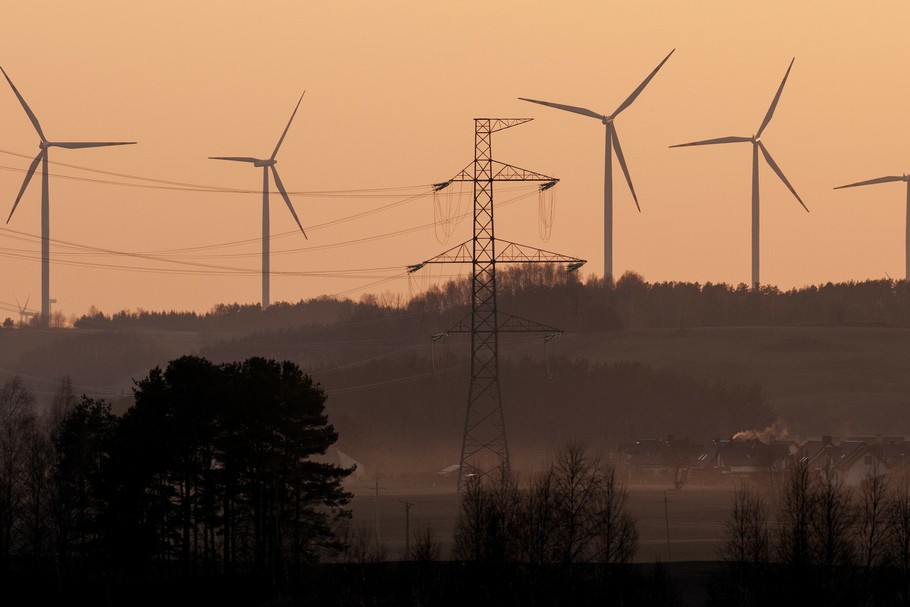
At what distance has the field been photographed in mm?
122125

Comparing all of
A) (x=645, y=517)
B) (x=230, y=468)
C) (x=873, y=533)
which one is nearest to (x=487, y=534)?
(x=230, y=468)

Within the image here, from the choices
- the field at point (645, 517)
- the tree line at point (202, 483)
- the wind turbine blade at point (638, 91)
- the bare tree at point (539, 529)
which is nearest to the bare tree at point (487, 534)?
the bare tree at point (539, 529)

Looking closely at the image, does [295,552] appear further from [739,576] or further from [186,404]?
[739,576]

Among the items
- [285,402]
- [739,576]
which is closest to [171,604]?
[285,402]

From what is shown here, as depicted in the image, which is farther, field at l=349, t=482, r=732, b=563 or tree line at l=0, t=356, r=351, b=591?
field at l=349, t=482, r=732, b=563

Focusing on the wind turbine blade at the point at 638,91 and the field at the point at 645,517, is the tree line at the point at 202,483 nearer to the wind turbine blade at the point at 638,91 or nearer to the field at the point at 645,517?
the field at the point at 645,517

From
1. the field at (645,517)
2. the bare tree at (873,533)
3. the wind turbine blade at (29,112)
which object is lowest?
the field at (645,517)

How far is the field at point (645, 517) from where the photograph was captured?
401 feet

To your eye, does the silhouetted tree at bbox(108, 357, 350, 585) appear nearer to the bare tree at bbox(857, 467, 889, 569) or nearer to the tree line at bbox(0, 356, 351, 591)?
the tree line at bbox(0, 356, 351, 591)

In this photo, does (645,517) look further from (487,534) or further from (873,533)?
(487,534)

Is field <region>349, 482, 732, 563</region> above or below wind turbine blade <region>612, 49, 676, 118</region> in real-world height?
below

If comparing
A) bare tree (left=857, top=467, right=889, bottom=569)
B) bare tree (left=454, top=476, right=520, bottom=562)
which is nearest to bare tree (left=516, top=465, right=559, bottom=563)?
bare tree (left=454, top=476, right=520, bottom=562)

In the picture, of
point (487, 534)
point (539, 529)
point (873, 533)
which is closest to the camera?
point (487, 534)

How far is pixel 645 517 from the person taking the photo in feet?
497
